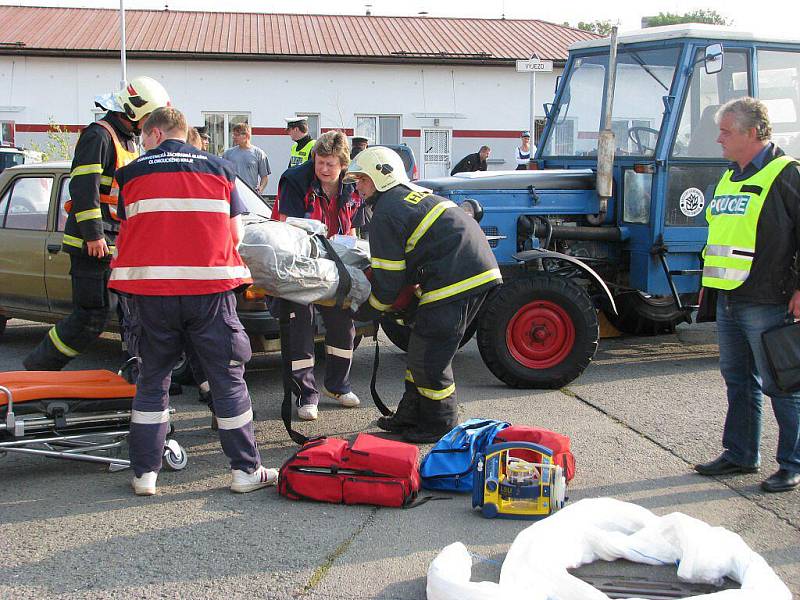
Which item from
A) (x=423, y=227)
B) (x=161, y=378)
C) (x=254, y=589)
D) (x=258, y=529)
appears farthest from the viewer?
(x=423, y=227)

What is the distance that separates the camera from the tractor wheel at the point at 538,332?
6500mm

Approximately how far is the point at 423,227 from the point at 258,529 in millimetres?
2028

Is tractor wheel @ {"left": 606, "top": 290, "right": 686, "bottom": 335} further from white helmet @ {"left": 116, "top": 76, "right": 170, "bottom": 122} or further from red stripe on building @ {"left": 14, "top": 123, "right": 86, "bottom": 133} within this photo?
red stripe on building @ {"left": 14, "top": 123, "right": 86, "bottom": 133}

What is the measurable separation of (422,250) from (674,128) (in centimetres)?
304

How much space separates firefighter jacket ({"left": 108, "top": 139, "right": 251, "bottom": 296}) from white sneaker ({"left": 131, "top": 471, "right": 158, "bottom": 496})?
36.8 inches

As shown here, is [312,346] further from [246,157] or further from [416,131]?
[416,131]

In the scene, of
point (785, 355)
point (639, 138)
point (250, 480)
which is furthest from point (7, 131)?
point (785, 355)

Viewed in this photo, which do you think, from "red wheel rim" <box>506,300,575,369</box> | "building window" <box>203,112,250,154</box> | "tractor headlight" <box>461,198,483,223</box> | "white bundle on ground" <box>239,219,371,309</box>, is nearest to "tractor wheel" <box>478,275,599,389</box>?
"red wheel rim" <box>506,300,575,369</box>

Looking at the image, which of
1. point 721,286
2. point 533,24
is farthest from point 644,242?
point 533,24

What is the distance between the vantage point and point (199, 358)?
4.42 m

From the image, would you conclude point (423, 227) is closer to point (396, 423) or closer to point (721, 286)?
point (396, 423)

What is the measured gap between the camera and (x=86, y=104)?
24688mm

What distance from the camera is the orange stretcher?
15.0 feet

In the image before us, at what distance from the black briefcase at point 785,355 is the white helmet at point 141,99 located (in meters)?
3.81
